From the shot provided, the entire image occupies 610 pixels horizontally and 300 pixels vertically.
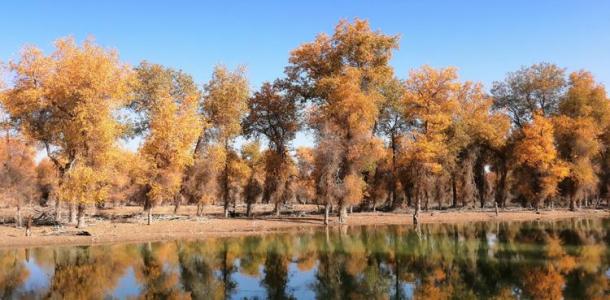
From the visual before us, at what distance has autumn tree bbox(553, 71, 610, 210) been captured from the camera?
223 feet

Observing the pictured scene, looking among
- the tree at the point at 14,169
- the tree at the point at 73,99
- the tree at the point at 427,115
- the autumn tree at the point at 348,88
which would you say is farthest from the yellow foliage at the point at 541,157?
the tree at the point at 14,169

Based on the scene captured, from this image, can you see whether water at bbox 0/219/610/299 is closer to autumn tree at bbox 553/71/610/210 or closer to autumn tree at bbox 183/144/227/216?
autumn tree at bbox 183/144/227/216

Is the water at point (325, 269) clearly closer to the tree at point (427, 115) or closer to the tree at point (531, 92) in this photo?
the tree at point (427, 115)

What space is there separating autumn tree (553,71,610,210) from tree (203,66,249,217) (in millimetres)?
43167

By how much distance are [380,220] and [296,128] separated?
14917 millimetres

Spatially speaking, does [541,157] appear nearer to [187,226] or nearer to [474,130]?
[474,130]

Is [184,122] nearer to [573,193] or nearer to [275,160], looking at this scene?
[275,160]

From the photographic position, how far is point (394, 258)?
28219 mm

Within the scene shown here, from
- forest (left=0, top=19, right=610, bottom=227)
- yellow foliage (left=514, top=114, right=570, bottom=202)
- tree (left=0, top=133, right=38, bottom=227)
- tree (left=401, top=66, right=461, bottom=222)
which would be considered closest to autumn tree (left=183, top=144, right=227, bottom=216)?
forest (left=0, top=19, right=610, bottom=227)

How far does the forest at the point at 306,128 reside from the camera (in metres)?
43.3

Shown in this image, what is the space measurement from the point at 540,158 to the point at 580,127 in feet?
28.8

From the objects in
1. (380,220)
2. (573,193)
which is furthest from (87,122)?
(573,193)

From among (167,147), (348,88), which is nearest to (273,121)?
(348,88)

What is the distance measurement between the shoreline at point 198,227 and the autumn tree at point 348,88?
5.51m
